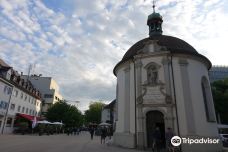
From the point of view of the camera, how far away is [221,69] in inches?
4321

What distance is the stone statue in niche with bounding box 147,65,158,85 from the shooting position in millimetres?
18453

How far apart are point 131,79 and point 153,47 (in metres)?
3.84

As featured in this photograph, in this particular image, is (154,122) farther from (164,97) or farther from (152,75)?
(152,75)

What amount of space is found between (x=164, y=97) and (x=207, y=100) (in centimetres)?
532

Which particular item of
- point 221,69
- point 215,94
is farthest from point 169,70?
point 221,69

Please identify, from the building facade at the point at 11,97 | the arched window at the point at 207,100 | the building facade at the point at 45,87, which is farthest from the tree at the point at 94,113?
the arched window at the point at 207,100

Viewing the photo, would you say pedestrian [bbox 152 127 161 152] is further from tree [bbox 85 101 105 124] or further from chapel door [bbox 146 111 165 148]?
tree [bbox 85 101 105 124]

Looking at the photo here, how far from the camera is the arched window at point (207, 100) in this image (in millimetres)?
18759

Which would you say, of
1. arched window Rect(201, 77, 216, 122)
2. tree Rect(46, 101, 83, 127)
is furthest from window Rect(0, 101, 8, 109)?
arched window Rect(201, 77, 216, 122)

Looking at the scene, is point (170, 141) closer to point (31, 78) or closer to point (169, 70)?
point (169, 70)

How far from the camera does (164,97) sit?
57.4 ft

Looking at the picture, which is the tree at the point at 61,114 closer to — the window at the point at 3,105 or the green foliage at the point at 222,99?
the window at the point at 3,105

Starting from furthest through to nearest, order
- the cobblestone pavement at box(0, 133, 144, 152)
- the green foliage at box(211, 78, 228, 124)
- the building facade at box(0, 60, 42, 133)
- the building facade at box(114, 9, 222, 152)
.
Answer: the green foliage at box(211, 78, 228, 124) → the building facade at box(0, 60, 42, 133) → the building facade at box(114, 9, 222, 152) → the cobblestone pavement at box(0, 133, 144, 152)

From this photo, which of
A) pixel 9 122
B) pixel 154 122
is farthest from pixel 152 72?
pixel 9 122
